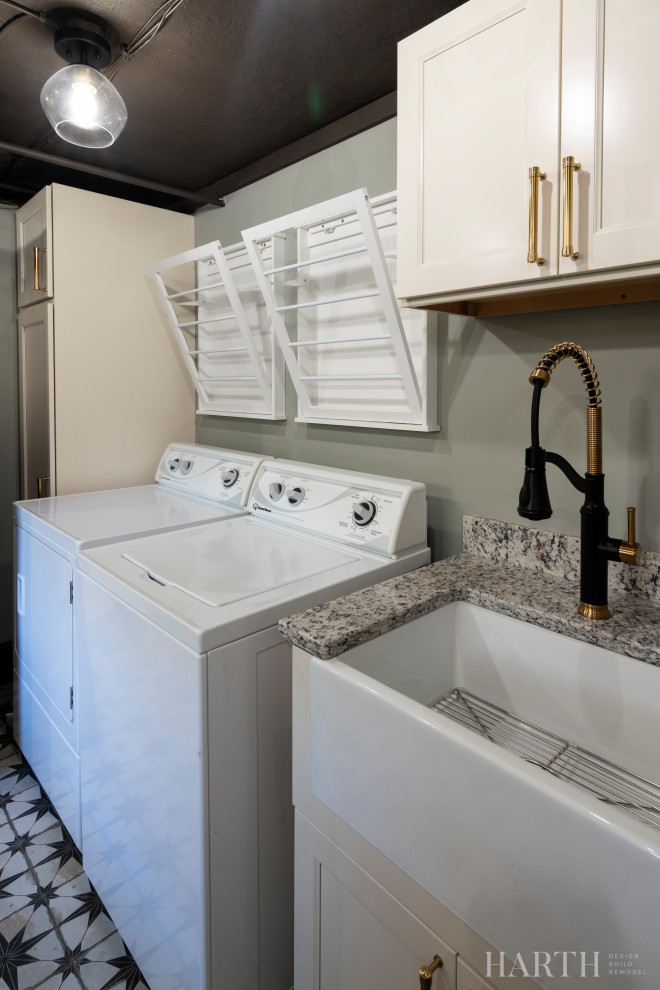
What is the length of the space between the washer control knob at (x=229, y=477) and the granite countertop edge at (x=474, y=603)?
1039 mm

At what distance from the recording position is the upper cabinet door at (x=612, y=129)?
105cm

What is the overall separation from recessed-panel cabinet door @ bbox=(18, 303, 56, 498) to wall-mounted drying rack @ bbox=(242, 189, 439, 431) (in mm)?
1142

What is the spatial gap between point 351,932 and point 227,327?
2.45 m

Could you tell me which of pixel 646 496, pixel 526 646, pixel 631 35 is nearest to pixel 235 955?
pixel 526 646

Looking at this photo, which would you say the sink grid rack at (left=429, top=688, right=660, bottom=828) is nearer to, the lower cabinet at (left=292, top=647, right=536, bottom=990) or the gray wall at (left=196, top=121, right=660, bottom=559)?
the lower cabinet at (left=292, top=647, right=536, bottom=990)

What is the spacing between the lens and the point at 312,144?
2.30 m

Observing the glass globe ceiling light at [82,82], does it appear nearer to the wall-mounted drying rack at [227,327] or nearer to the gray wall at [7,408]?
the wall-mounted drying rack at [227,327]

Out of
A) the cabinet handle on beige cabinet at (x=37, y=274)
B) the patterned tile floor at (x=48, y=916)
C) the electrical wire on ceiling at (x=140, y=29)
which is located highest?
the electrical wire on ceiling at (x=140, y=29)

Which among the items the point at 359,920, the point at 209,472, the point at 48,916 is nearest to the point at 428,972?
the point at 359,920

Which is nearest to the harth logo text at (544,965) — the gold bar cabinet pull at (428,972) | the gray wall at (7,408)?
the gold bar cabinet pull at (428,972)

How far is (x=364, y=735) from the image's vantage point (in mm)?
1112

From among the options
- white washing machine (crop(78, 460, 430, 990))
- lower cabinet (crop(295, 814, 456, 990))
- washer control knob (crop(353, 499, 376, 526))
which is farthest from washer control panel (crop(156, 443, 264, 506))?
lower cabinet (crop(295, 814, 456, 990))

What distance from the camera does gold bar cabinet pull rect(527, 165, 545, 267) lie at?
1.17 metres

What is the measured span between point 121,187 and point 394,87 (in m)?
1.67
